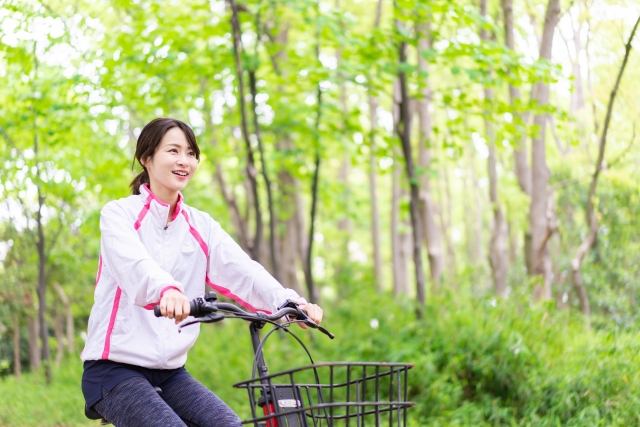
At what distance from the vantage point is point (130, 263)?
93.3 inches

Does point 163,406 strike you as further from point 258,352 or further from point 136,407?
point 258,352

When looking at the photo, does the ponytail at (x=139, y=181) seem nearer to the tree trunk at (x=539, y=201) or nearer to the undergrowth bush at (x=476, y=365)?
the undergrowth bush at (x=476, y=365)

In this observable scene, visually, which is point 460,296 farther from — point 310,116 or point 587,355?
point 310,116

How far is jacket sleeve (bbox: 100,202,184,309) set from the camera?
2.26m

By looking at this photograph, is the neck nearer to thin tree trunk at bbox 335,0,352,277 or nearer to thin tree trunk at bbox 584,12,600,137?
thin tree trunk at bbox 335,0,352,277

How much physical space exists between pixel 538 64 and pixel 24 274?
923 centimetres

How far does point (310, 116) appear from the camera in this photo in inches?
389

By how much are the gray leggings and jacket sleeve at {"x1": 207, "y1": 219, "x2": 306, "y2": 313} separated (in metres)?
0.40

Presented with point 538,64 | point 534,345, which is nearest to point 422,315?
point 534,345

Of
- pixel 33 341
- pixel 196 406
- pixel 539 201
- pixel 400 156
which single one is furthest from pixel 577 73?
pixel 33 341

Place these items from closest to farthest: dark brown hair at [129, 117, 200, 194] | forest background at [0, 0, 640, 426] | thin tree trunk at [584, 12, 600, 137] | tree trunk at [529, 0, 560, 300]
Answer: dark brown hair at [129, 117, 200, 194] < forest background at [0, 0, 640, 426] < tree trunk at [529, 0, 560, 300] < thin tree trunk at [584, 12, 600, 137]

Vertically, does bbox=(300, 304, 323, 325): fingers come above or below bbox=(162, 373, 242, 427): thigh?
above

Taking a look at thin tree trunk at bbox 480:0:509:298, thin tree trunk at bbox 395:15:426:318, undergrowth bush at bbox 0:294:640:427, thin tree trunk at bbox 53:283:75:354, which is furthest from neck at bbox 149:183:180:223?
thin tree trunk at bbox 53:283:75:354

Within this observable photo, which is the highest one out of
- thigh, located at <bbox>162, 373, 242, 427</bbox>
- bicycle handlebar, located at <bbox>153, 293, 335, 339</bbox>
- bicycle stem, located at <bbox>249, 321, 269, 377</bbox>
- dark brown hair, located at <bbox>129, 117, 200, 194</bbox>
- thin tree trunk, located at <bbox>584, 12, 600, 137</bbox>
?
thin tree trunk, located at <bbox>584, 12, 600, 137</bbox>
